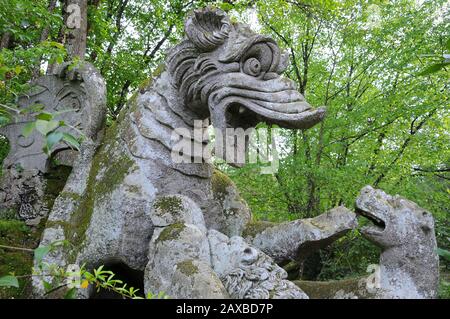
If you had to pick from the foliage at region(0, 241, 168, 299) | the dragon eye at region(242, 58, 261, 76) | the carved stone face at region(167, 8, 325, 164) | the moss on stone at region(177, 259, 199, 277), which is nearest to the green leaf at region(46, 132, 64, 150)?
the foliage at region(0, 241, 168, 299)

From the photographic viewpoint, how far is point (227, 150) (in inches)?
97.3

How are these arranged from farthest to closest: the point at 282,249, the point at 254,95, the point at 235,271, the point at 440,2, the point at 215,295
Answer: the point at 440,2 → the point at 282,249 → the point at 254,95 → the point at 235,271 → the point at 215,295

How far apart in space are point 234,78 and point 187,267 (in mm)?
984

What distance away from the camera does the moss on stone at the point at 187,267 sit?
1946 mm

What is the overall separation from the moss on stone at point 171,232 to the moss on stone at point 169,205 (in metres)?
0.10

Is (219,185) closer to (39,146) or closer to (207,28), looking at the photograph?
(207,28)

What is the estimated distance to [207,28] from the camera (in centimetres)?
262

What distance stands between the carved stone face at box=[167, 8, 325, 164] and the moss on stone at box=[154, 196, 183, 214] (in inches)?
16.8

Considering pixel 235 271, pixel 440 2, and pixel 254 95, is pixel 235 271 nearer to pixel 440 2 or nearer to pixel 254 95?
pixel 254 95

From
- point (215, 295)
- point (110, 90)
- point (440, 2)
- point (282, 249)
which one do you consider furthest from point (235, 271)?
point (110, 90)

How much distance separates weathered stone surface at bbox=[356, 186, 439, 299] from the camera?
210cm

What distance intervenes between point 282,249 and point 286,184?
12.5 ft

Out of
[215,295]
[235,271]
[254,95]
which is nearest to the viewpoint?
[215,295]

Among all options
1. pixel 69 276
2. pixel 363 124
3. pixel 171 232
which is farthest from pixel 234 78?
pixel 363 124
